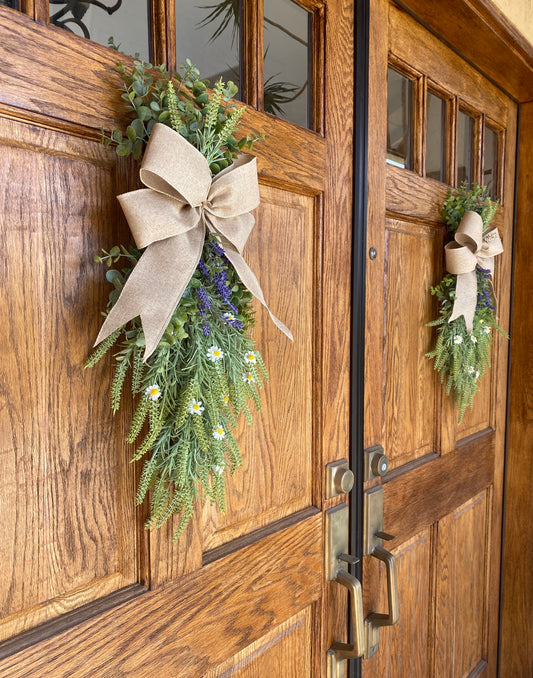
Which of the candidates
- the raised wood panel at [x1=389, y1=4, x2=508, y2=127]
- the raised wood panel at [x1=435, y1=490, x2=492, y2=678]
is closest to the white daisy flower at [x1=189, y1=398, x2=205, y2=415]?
the raised wood panel at [x1=389, y1=4, x2=508, y2=127]

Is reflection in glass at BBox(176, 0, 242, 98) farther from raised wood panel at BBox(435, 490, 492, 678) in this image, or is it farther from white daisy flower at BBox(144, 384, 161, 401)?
raised wood panel at BBox(435, 490, 492, 678)

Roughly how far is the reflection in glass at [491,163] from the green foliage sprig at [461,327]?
21cm

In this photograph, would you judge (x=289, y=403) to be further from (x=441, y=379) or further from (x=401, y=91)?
(x=401, y=91)

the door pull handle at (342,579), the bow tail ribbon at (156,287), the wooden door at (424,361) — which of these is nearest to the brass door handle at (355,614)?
the door pull handle at (342,579)

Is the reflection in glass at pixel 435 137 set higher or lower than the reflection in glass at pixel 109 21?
higher

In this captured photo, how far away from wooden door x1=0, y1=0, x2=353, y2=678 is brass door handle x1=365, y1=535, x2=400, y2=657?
0.15 m

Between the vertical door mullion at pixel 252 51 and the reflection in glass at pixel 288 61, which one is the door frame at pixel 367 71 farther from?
the vertical door mullion at pixel 252 51

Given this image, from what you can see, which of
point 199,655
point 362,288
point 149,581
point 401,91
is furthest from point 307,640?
point 401,91

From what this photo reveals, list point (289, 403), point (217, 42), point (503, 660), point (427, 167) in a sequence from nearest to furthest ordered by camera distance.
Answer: point (217, 42) < point (289, 403) < point (427, 167) < point (503, 660)

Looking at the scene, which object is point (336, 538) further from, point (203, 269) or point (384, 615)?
point (203, 269)

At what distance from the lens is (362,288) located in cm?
104

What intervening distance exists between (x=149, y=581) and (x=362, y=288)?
0.67 m

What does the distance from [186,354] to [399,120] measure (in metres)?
0.88

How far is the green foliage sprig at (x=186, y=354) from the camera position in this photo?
57cm
